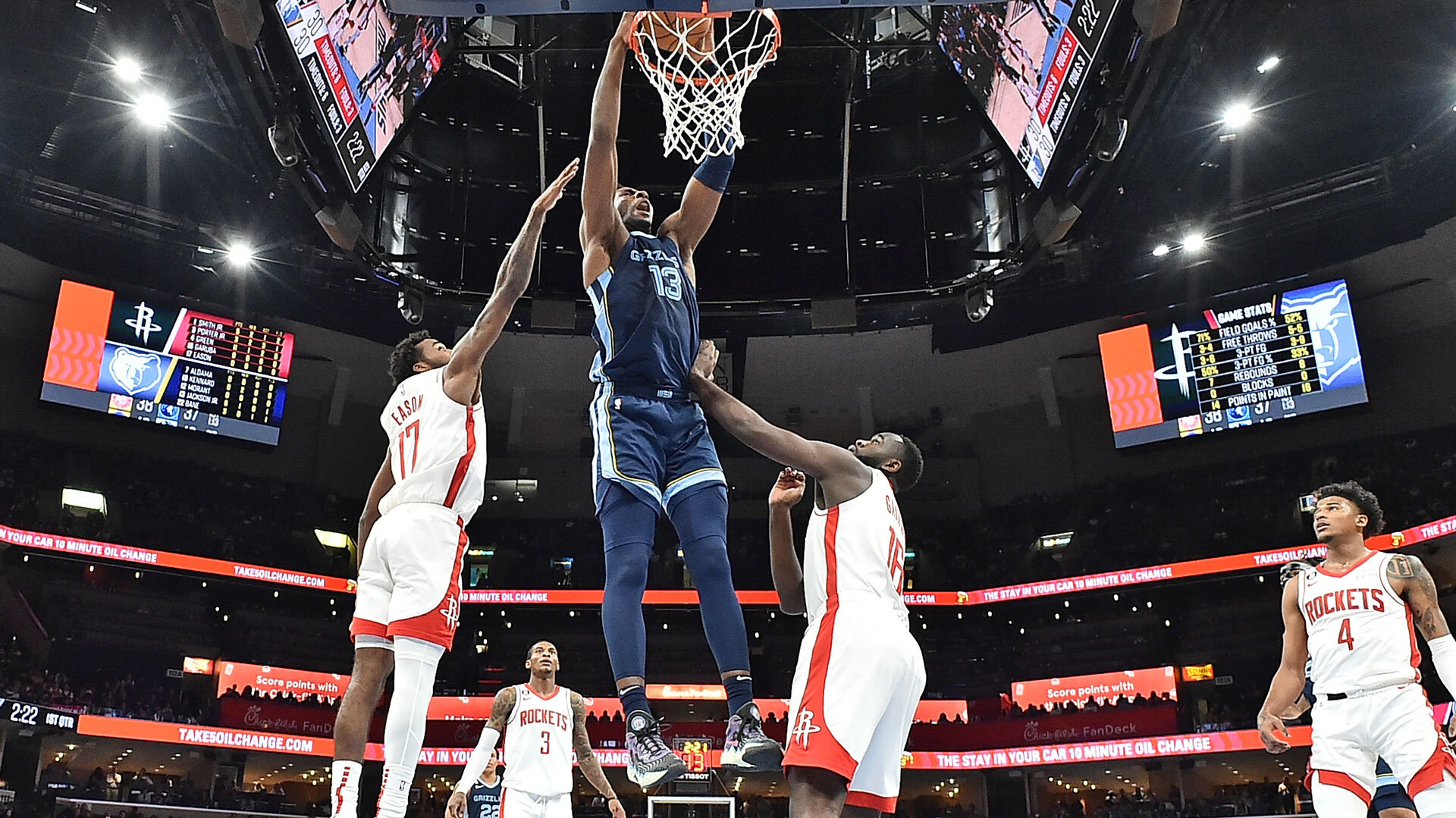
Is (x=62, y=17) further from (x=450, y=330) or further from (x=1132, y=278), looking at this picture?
(x=1132, y=278)

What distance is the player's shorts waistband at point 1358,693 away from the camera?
5012mm

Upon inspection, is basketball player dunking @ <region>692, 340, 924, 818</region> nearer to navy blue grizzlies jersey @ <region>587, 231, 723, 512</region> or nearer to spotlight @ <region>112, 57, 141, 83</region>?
navy blue grizzlies jersey @ <region>587, 231, 723, 512</region>

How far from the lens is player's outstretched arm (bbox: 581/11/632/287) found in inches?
161

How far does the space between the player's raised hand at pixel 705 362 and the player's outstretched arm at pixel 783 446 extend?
60 millimetres

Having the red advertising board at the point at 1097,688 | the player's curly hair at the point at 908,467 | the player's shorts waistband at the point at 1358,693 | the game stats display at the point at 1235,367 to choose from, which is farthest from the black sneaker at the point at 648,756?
the red advertising board at the point at 1097,688

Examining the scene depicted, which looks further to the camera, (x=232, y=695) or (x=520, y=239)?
(x=232, y=695)

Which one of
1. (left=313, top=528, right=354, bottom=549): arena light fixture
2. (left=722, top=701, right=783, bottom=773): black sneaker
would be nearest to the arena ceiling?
(left=313, top=528, right=354, bottom=549): arena light fixture

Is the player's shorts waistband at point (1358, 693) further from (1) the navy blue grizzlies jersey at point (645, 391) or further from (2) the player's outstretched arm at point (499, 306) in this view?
(2) the player's outstretched arm at point (499, 306)

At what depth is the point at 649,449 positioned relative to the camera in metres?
4.08

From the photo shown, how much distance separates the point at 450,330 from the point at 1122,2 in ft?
45.4

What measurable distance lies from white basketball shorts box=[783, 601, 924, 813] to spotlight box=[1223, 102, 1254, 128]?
1321cm

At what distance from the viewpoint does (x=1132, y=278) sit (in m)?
19.7

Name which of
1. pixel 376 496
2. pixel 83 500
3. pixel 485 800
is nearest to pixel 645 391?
pixel 376 496

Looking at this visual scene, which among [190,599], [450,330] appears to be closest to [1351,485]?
[450,330]
